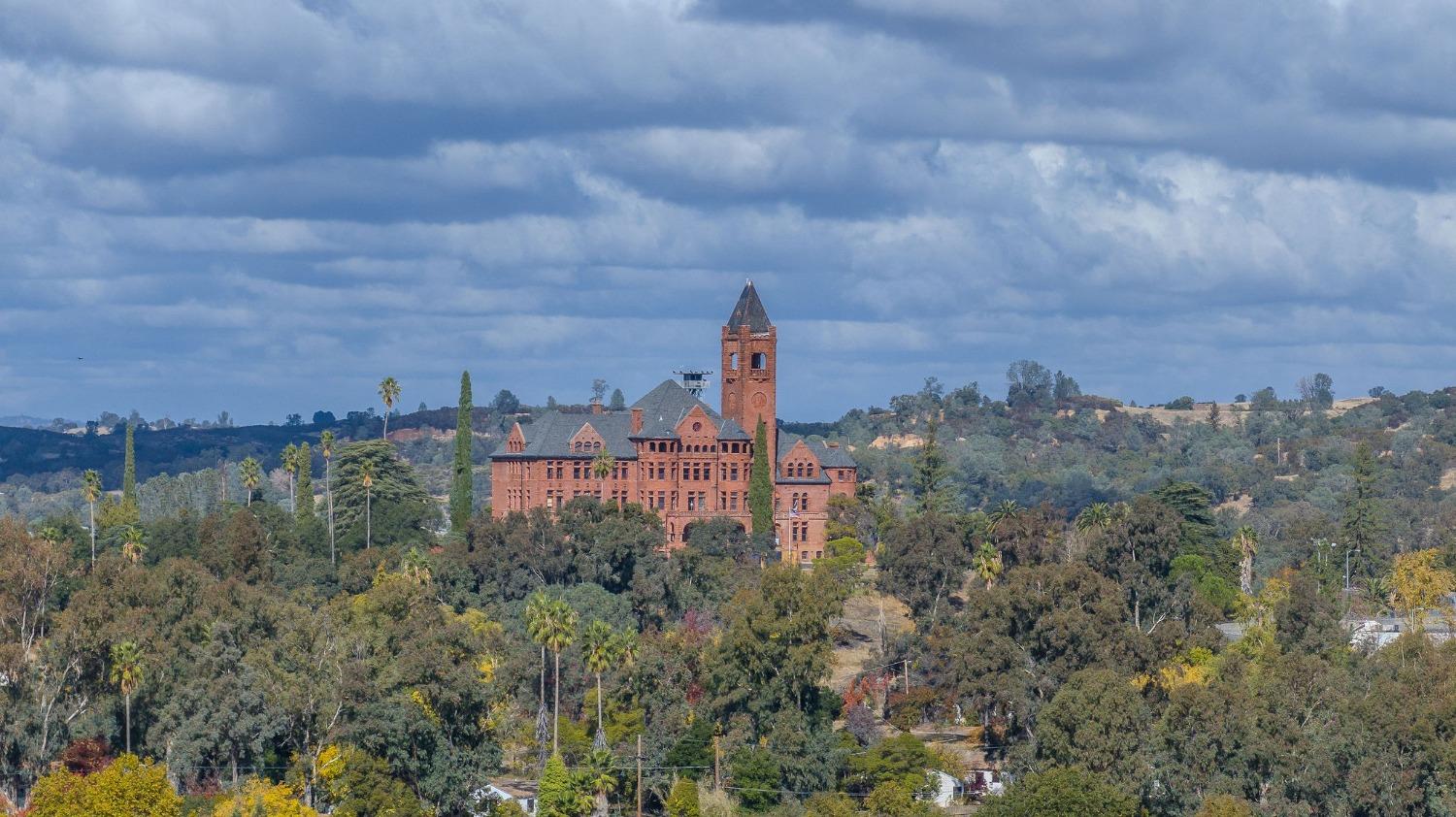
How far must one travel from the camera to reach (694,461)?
15225 centimetres

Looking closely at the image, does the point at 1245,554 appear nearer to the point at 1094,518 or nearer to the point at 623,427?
the point at 1094,518

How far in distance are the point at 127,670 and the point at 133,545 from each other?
46756 millimetres

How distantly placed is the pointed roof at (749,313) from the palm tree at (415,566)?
31689 millimetres

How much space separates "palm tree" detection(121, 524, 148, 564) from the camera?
14575 cm

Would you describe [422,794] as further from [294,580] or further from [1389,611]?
[1389,611]

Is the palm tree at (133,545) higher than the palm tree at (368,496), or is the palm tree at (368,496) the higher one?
the palm tree at (368,496)

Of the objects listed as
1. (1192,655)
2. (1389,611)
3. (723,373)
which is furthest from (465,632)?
(1389,611)

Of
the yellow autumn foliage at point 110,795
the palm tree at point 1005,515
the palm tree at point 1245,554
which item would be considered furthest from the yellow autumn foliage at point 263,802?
the palm tree at point 1245,554

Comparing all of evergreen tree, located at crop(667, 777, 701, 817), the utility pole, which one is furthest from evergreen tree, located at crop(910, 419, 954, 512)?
evergreen tree, located at crop(667, 777, 701, 817)

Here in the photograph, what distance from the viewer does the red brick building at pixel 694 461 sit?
499ft

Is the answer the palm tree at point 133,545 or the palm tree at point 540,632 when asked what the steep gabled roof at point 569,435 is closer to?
the palm tree at point 133,545

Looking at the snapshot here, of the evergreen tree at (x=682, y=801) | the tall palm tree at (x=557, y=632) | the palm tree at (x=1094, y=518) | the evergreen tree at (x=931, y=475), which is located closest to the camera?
the evergreen tree at (x=682, y=801)

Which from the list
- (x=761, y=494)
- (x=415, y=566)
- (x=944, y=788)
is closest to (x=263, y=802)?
(x=944, y=788)

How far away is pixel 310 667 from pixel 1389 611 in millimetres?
76440
